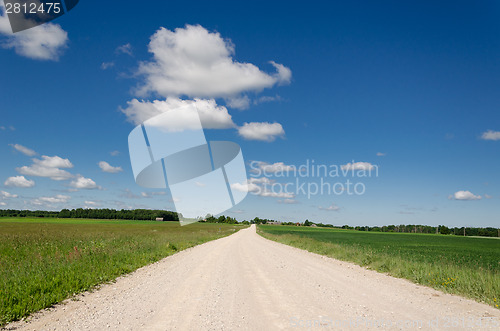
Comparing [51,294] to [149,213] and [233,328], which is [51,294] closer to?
[233,328]

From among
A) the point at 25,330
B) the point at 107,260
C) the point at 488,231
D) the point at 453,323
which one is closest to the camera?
the point at 25,330

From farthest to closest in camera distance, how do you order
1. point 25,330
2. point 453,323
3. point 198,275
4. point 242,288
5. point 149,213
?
point 149,213 < point 198,275 < point 242,288 < point 453,323 < point 25,330

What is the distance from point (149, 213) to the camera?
17512cm

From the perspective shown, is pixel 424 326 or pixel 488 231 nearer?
pixel 424 326

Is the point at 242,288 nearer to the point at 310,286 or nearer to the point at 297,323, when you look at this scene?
the point at 310,286

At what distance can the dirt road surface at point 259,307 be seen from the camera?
5500 mm

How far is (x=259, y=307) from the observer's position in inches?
260

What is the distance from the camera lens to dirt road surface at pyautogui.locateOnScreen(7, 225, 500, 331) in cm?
550

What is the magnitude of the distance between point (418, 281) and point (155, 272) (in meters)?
10.1

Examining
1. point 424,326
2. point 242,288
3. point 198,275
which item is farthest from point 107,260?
point 424,326

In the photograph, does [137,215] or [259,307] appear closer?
[259,307]

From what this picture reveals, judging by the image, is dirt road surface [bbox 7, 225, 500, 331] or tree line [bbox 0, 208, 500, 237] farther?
tree line [bbox 0, 208, 500, 237]

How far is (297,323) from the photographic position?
18.1 feet

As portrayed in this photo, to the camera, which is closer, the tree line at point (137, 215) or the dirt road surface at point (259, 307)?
the dirt road surface at point (259, 307)
